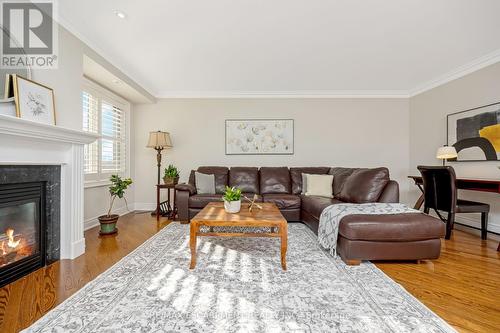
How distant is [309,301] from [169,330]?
0.91 metres

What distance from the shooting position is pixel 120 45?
2.86m

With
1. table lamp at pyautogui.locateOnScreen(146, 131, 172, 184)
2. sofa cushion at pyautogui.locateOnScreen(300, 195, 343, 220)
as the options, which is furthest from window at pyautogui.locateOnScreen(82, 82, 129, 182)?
sofa cushion at pyautogui.locateOnScreen(300, 195, 343, 220)

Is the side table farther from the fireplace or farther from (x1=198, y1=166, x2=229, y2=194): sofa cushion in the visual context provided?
the fireplace

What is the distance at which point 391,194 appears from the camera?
2.79 m

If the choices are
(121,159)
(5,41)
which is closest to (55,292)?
(5,41)

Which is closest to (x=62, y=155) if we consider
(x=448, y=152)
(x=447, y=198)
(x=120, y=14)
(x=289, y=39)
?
(x=120, y=14)

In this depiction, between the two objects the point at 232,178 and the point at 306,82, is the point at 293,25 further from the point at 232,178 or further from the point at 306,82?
the point at 232,178

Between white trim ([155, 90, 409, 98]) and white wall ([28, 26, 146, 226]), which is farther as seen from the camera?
white trim ([155, 90, 409, 98])

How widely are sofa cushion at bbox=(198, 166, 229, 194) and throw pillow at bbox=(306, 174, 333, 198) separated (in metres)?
1.49

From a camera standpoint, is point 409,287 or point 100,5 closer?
point 409,287

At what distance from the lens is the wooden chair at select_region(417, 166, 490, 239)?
2836 millimetres

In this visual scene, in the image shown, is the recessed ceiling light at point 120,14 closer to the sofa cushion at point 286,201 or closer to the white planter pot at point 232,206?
the white planter pot at point 232,206

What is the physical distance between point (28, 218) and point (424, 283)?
11.4 feet

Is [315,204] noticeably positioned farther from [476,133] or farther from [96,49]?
[96,49]
